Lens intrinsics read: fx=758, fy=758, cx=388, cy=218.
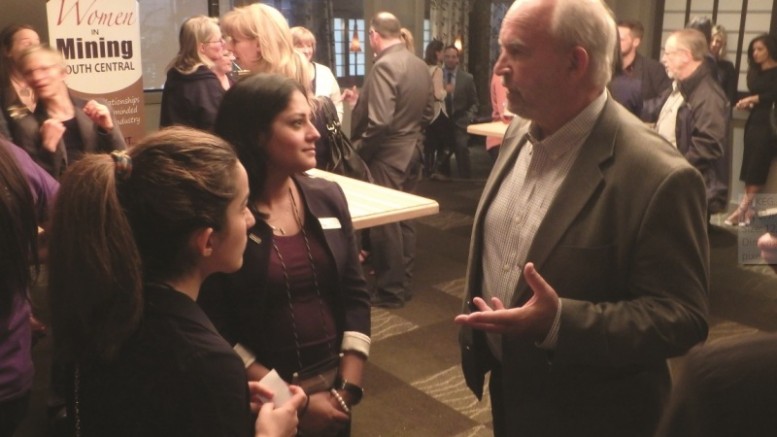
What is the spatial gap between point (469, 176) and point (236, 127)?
6.12m

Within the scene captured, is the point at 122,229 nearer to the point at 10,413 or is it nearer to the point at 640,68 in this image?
the point at 10,413

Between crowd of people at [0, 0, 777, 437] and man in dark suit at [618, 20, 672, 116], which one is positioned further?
man in dark suit at [618, 20, 672, 116]

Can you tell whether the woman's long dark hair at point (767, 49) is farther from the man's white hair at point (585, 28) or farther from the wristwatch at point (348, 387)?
the wristwatch at point (348, 387)

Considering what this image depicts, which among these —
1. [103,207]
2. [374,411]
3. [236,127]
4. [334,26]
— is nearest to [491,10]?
[334,26]

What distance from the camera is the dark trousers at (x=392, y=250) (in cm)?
429

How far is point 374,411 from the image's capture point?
10.3 feet

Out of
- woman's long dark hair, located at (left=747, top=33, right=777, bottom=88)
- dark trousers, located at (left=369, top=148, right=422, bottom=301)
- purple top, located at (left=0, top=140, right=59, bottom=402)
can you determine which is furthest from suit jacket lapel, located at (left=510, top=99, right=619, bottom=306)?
woman's long dark hair, located at (left=747, top=33, right=777, bottom=88)

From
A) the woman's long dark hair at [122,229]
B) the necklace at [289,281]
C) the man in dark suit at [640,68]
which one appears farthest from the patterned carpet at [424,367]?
the woman's long dark hair at [122,229]

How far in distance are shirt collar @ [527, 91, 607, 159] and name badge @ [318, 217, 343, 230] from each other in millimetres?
554

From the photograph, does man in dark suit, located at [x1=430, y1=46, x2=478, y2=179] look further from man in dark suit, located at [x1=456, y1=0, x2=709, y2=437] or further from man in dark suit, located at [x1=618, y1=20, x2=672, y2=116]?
man in dark suit, located at [x1=456, y1=0, x2=709, y2=437]

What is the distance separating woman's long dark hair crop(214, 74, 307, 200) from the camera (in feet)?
5.96

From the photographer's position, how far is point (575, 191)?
1.51m

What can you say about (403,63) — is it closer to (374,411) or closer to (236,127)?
(374,411)

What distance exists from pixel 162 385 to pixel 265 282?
1.97 ft
